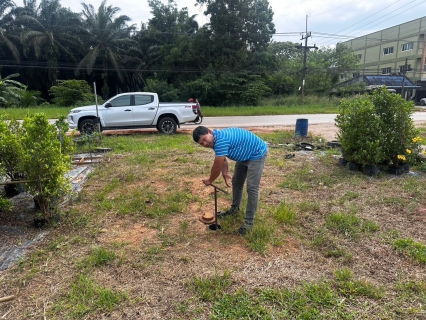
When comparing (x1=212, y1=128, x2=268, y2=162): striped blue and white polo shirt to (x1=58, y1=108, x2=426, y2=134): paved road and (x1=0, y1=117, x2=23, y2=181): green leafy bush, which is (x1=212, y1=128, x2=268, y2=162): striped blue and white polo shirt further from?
(x1=58, y1=108, x2=426, y2=134): paved road

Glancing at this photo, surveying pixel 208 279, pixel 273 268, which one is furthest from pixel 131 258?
pixel 273 268

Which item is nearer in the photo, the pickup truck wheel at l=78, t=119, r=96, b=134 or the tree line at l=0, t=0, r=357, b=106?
the pickup truck wheel at l=78, t=119, r=96, b=134

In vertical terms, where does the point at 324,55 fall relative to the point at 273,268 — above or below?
above

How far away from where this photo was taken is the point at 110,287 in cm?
262

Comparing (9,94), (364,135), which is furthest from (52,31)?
(364,135)

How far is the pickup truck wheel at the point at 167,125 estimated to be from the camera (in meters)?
11.1

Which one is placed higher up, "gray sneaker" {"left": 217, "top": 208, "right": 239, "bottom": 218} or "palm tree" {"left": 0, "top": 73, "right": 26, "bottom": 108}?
"palm tree" {"left": 0, "top": 73, "right": 26, "bottom": 108}

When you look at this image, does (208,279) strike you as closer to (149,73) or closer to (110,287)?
(110,287)

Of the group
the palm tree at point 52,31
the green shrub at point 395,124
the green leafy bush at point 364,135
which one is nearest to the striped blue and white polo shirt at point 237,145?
the green leafy bush at point 364,135

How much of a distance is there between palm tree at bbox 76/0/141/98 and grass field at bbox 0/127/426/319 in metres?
27.6

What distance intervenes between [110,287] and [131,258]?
0.45m

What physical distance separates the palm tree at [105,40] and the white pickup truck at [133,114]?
20.8 m

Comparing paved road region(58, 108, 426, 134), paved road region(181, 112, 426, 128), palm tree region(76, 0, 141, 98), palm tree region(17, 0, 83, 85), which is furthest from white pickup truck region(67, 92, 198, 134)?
palm tree region(17, 0, 83, 85)

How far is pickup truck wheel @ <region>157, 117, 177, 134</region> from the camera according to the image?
11094 millimetres
